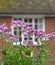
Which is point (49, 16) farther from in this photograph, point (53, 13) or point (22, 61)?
point (22, 61)

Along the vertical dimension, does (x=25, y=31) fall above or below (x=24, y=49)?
above

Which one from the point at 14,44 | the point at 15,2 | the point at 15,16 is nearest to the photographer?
the point at 14,44

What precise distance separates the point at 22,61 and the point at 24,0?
15980mm

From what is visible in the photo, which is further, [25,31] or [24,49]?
[24,49]

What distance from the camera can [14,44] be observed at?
7648 millimetres

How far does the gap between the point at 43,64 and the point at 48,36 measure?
564 millimetres

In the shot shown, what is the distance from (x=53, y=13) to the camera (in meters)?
21.1

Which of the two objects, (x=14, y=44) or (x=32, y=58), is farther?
(x=14, y=44)

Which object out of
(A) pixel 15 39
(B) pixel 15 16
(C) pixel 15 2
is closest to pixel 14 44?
(A) pixel 15 39

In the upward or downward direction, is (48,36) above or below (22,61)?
above

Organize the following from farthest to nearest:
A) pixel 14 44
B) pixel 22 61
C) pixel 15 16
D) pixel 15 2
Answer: pixel 15 2
pixel 15 16
pixel 14 44
pixel 22 61

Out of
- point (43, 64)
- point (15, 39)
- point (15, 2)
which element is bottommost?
point (43, 64)

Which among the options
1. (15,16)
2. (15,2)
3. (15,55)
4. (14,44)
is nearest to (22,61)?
(15,55)

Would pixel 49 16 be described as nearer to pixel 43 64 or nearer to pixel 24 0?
pixel 24 0
